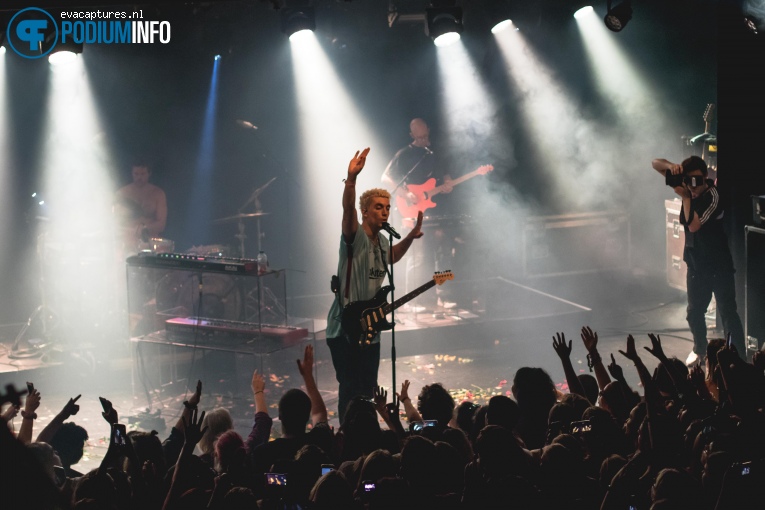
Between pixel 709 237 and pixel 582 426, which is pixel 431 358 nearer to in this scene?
pixel 709 237

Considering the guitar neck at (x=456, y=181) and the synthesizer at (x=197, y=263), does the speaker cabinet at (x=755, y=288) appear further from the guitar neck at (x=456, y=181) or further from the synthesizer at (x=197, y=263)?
the guitar neck at (x=456, y=181)

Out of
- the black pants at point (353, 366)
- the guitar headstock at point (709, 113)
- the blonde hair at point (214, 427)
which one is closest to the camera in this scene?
the blonde hair at point (214, 427)

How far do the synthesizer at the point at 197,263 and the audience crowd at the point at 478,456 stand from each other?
3.11 meters

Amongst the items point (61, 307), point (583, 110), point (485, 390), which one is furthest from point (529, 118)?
point (61, 307)

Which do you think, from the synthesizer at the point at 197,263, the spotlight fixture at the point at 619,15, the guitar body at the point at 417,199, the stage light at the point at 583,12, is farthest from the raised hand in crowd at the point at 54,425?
the stage light at the point at 583,12

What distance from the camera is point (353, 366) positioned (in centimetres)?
635

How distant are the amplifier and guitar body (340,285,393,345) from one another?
6.26 m

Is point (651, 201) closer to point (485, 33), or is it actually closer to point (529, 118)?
point (529, 118)

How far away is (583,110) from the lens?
13156mm

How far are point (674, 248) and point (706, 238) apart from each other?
12.4ft

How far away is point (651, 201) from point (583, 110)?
65.5 inches

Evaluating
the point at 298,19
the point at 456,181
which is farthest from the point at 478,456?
the point at 456,181

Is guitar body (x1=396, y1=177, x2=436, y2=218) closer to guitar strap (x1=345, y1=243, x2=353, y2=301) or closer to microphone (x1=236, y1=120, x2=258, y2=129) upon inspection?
microphone (x1=236, y1=120, x2=258, y2=129)

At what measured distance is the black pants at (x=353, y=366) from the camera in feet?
20.7
